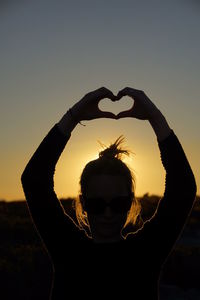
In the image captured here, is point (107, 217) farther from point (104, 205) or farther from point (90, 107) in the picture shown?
point (90, 107)

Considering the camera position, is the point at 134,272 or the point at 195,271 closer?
the point at 134,272

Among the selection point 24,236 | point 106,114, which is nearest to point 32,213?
point 106,114

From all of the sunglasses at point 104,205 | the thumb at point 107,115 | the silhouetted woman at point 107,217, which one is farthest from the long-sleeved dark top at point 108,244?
the thumb at point 107,115

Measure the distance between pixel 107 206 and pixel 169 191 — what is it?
0.38 meters

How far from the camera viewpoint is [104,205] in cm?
408

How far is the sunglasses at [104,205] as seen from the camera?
4.08 meters

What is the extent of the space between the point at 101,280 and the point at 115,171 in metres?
0.66

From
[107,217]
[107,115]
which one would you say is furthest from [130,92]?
[107,217]

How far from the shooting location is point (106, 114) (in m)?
4.15

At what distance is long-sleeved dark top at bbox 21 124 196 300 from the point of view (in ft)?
13.1

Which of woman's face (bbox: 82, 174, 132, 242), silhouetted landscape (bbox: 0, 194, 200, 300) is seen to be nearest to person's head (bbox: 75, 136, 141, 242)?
woman's face (bbox: 82, 174, 132, 242)

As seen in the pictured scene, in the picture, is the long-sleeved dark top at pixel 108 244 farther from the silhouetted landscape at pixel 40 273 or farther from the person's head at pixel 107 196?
the silhouetted landscape at pixel 40 273

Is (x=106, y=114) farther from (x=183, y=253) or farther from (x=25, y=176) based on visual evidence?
(x=183, y=253)

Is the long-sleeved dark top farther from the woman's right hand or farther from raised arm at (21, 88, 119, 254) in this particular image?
the woman's right hand
